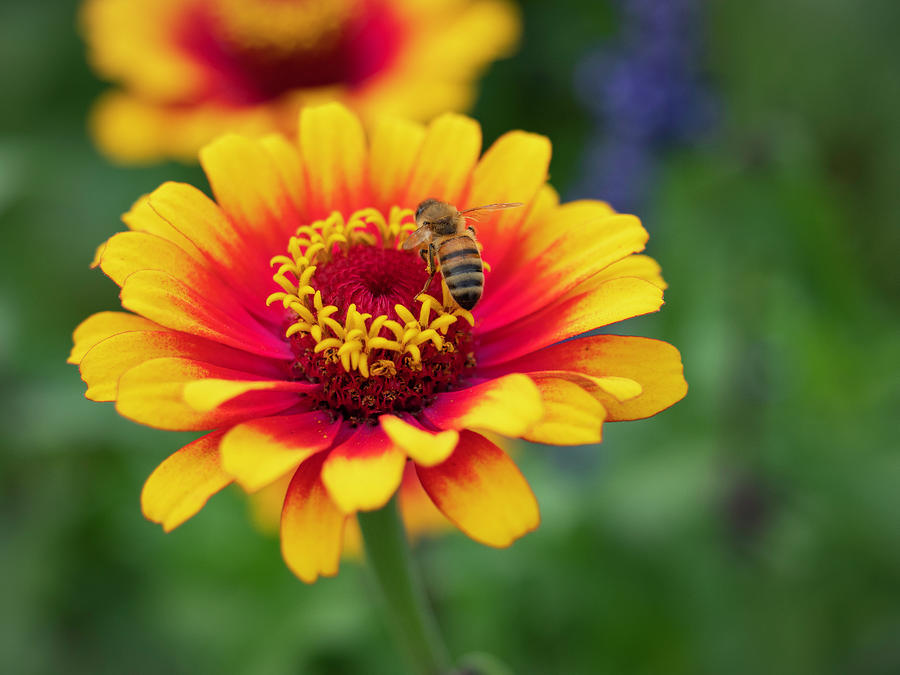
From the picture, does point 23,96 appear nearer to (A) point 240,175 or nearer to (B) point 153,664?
(B) point 153,664

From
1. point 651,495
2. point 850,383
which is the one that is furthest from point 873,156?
point 651,495

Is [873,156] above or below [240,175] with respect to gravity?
above

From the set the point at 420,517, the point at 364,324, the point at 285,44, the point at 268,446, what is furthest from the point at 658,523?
the point at 285,44

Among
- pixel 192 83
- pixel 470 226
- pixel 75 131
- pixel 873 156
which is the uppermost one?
pixel 75 131

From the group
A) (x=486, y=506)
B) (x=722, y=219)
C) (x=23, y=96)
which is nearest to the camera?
(x=486, y=506)

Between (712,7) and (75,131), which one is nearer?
(712,7)

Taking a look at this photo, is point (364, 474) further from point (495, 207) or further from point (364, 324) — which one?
point (495, 207)

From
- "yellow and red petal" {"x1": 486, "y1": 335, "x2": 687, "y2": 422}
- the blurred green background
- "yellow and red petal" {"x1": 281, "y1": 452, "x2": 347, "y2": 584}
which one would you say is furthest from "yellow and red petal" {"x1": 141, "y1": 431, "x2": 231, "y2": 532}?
the blurred green background
